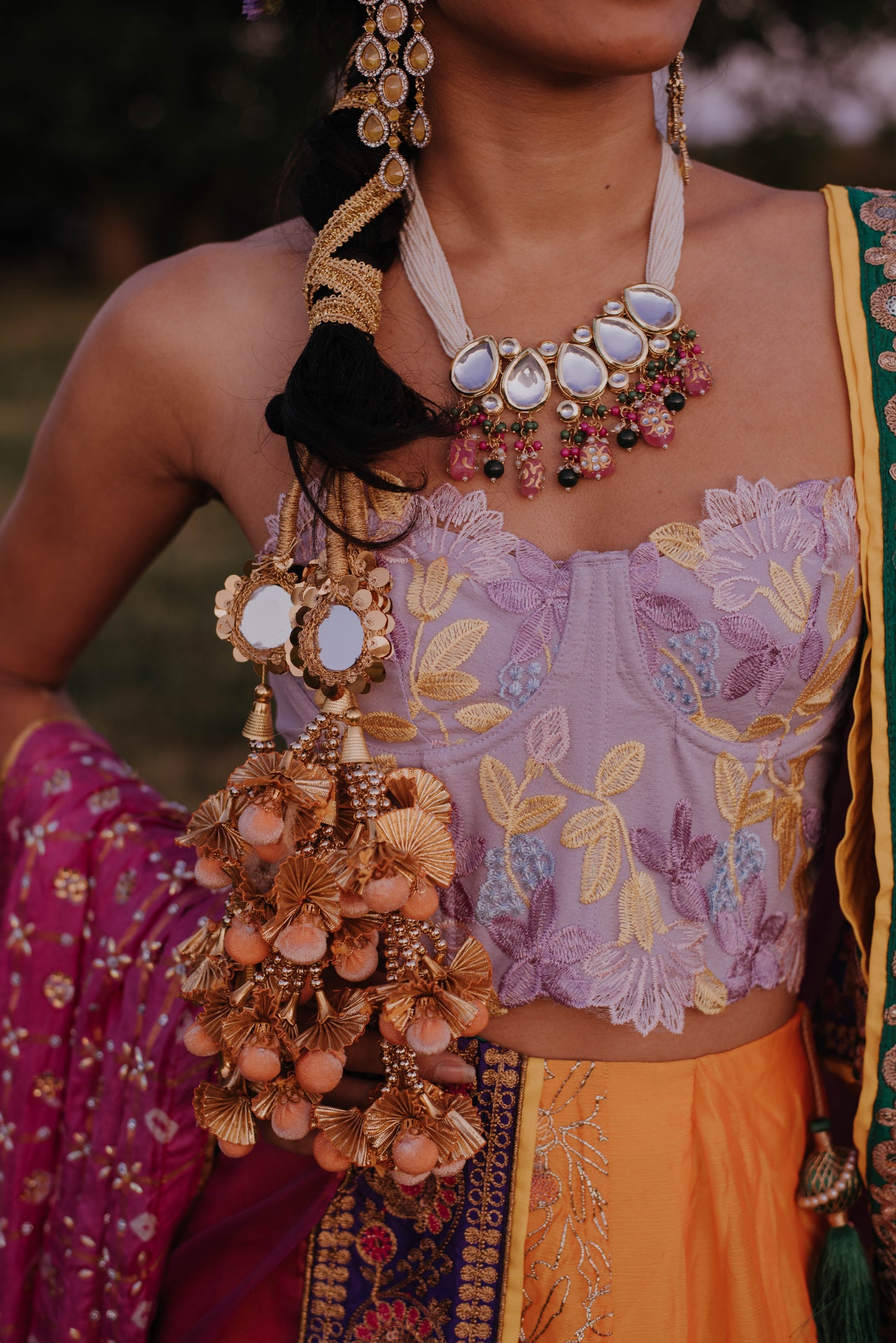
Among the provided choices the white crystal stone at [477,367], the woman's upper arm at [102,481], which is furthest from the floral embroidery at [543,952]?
the woman's upper arm at [102,481]

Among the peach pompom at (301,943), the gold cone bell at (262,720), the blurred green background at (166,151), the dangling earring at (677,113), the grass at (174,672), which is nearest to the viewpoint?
the peach pompom at (301,943)

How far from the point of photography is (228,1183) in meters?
1.19

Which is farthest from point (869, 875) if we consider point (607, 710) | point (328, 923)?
point (328, 923)

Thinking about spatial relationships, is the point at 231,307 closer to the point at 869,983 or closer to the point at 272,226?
the point at 272,226

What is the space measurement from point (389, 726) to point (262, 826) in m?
0.16

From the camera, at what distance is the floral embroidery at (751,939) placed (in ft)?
3.29

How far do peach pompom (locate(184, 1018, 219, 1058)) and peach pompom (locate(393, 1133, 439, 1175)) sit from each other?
0.55 ft

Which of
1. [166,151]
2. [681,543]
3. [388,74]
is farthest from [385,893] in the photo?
[166,151]

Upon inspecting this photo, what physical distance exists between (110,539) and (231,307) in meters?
0.30

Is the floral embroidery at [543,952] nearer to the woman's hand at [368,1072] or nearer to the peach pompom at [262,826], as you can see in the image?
the woman's hand at [368,1072]

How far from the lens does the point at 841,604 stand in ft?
3.19

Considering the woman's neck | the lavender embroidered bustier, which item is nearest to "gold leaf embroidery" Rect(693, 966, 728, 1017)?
the lavender embroidered bustier

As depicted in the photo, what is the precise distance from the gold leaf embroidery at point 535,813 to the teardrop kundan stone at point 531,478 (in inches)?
9.8

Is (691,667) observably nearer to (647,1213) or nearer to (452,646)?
(452,646)
